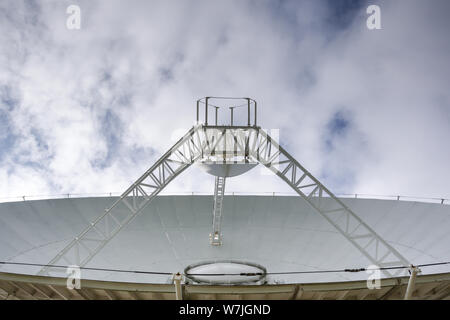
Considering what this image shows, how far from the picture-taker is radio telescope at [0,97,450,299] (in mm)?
13758

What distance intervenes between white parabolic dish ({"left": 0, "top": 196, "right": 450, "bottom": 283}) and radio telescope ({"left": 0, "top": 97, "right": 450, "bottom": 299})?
44mm

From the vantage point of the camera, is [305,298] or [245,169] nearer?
[305,298]

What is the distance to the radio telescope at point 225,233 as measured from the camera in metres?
13.8

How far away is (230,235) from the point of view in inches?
723

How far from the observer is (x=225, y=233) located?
728 inches

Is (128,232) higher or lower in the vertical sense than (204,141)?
lower

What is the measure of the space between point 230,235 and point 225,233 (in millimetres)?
271

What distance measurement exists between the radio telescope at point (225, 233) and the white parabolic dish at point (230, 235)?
4cm

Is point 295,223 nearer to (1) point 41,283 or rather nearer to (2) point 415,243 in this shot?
(2) point 415,243
